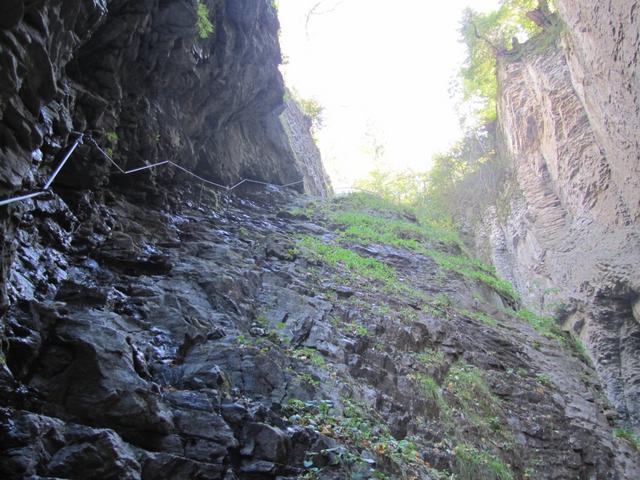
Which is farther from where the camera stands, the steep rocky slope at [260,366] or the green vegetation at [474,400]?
the green vegetation at [474,400]

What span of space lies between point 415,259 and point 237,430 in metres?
9.18

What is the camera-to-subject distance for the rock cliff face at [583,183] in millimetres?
12500

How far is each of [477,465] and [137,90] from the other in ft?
23.4

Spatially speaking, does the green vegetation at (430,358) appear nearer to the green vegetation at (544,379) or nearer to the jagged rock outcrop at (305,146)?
the green vegetation at (544,379)

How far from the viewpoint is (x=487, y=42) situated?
23578 millimetres

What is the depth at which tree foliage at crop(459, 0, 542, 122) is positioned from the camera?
900 inches

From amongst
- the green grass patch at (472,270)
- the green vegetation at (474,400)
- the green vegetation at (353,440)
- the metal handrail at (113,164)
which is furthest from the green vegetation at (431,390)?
the green grass patch at (472,270)

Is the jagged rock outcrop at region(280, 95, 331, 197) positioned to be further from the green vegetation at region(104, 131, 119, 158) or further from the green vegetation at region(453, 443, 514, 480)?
the green vegetation at region(453, 443, 514, 480)

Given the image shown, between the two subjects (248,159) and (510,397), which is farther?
(248,159)

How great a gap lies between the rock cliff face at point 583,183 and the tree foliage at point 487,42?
214 centimetres

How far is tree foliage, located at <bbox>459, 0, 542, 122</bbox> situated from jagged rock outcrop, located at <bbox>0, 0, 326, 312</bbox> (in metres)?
13.2

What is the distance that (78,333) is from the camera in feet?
15.4

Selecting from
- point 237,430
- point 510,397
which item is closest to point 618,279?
point 510,397

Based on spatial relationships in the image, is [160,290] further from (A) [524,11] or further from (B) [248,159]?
(A) [524,11]
